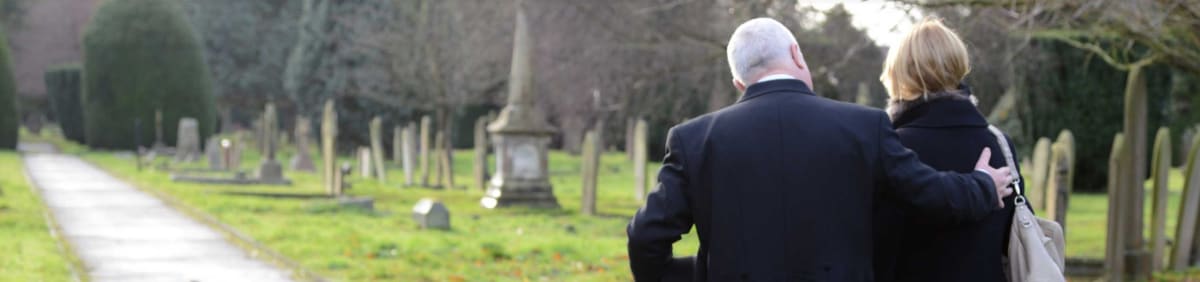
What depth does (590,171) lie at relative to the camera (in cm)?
1778

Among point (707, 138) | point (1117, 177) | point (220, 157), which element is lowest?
point (220, 157)

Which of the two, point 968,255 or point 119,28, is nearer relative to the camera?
point 968,255

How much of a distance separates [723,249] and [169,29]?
4064 cm

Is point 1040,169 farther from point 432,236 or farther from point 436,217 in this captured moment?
point 432,236

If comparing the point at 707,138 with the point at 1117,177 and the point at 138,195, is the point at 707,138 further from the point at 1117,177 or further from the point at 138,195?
the point at 138,195

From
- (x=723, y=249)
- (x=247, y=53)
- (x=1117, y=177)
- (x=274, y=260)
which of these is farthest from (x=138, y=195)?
(x=247, y=53)

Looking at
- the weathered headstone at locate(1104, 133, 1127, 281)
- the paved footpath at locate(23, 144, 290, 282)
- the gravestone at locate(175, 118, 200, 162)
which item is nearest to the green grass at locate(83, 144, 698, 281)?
the paved footpath at locate(23, 144, 290, 282)

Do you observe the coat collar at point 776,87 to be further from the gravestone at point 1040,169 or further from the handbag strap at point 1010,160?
the gravestone at point 1040,169

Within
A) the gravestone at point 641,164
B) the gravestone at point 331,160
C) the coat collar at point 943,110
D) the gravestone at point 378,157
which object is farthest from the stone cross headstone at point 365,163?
the coat collar at point 943,110

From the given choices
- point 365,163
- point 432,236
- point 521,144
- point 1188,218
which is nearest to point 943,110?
point 1188,218

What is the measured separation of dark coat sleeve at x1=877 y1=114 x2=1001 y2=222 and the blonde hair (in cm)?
29

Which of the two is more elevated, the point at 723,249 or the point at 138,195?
the point at 723,249

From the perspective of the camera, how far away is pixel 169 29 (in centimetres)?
4256

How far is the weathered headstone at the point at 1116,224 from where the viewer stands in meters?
10.1
